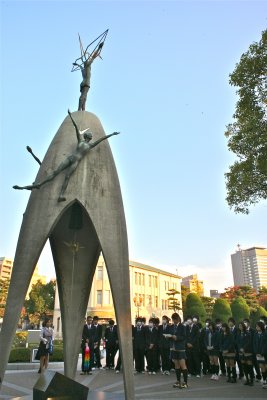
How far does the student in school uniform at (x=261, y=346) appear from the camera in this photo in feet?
32.5

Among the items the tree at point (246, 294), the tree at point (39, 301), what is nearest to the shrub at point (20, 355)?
the tree at point (246, 294)

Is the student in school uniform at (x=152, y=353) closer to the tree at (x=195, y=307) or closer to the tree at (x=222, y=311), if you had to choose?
the tree at (x=195, y=307)

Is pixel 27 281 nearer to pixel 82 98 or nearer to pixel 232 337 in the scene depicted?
pixel 82 98

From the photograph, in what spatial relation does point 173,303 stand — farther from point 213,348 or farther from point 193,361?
point 213,348

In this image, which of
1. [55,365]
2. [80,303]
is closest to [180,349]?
[80,303]

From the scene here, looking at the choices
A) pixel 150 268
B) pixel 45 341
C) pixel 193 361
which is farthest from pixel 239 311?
pixel 45 341

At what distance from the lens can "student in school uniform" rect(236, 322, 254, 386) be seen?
1052 centimetres

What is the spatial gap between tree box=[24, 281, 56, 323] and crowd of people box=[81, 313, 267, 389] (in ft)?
198

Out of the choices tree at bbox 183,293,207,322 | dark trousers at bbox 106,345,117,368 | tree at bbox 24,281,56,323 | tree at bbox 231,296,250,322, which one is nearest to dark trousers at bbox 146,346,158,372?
dark trousers at bbox 106,345,117,368

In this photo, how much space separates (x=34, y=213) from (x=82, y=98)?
4.14m

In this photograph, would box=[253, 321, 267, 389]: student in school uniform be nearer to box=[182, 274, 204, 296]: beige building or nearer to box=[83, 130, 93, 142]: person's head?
box=[83, 130, 93, 142]: person's head

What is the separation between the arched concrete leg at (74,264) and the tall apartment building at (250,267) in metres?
183

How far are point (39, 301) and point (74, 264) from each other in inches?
2551

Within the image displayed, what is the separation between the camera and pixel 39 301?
69938mm
